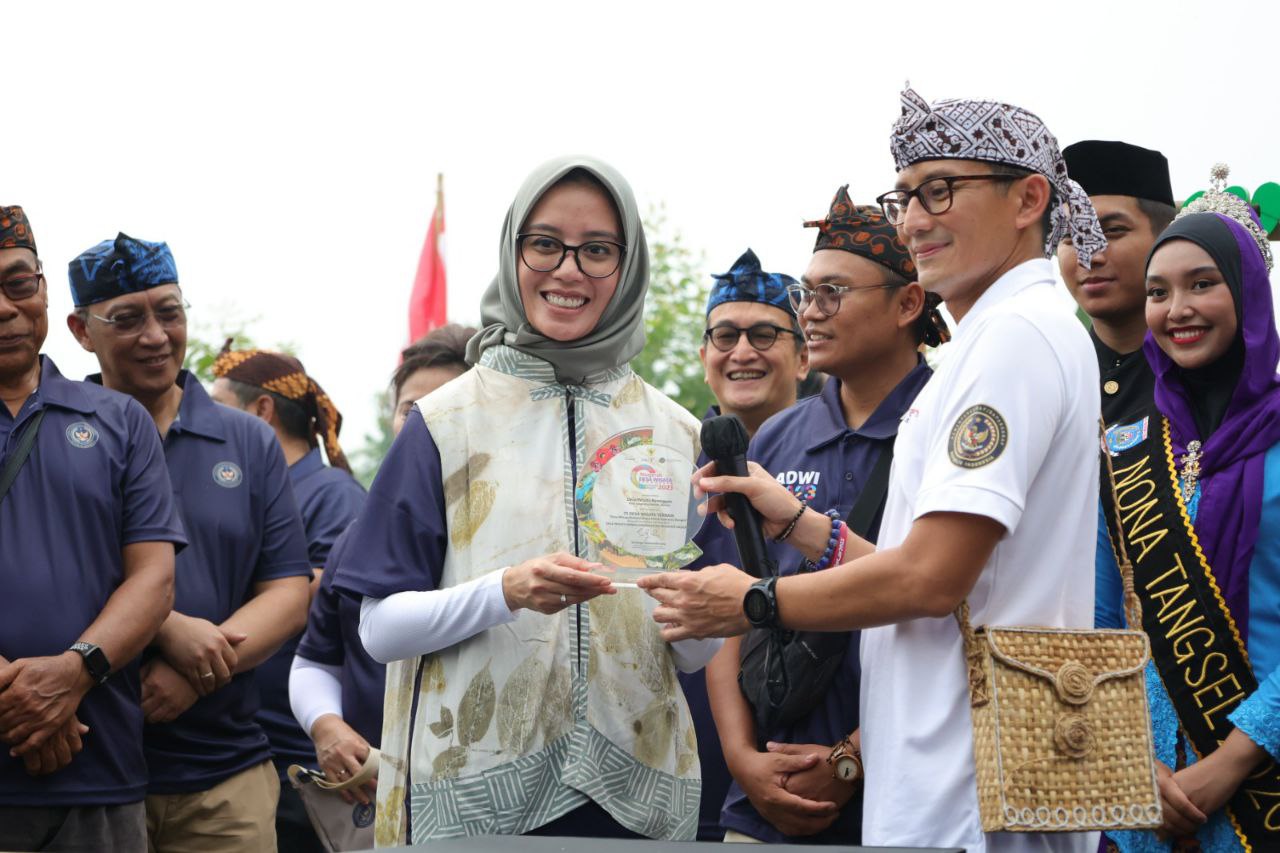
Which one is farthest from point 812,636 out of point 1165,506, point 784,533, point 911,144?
point 911,144

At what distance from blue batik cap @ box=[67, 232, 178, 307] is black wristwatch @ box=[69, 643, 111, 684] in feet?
5.02

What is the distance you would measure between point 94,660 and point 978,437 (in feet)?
8.20

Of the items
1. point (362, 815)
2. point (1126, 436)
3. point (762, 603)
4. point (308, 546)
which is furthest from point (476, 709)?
point (308, 546)

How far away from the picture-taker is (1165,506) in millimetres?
3732

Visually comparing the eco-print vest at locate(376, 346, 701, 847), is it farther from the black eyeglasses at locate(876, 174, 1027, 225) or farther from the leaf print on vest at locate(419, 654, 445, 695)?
the black eyeglasses at locate(876, 174, 1027, 225)

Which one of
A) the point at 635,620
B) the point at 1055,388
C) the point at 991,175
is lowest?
the point at 635,620

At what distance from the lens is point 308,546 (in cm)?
571

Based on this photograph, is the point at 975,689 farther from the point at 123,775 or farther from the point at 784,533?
the point at 123,775

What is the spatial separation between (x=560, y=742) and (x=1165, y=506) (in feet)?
5.76

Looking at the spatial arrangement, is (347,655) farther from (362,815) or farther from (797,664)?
(797,664)

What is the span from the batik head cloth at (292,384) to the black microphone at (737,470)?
3717 millimetres

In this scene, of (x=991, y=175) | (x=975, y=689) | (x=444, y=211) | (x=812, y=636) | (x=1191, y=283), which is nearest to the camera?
(x=975, y=689)

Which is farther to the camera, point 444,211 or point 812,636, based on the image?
point 444,211

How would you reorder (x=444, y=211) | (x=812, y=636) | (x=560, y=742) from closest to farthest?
(x=560, y=742) < (x=812, y=636) < (x=444, y=211)
